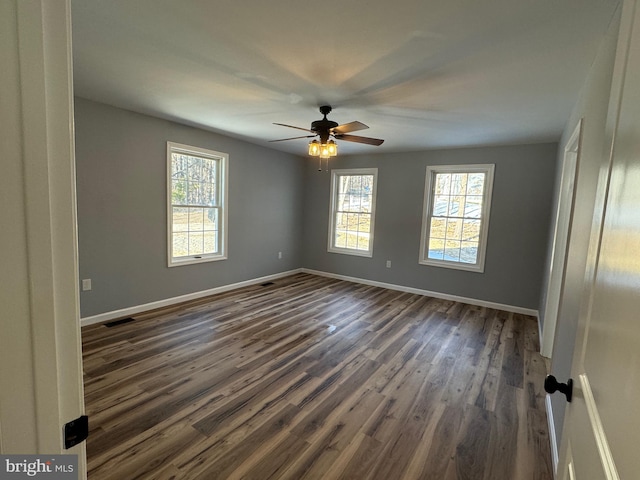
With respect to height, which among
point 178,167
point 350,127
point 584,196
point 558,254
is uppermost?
point 350,127

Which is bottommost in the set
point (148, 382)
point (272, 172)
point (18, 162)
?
point (148, 382)

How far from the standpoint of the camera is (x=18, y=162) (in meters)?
0.53

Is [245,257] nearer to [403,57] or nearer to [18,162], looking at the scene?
[403,57]

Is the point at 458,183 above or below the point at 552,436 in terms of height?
above

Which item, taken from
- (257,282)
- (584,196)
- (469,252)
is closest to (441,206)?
(469,252)

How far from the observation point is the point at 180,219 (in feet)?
14.1

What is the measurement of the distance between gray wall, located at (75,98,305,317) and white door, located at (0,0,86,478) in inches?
130

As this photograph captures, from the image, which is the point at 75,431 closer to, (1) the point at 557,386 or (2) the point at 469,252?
(1) the point at 557,386

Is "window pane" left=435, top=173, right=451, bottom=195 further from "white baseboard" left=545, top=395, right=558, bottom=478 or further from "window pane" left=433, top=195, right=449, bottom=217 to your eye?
"white baseboard" left=545, top=395, right=558, bottom=478

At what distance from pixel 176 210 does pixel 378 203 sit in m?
3.40

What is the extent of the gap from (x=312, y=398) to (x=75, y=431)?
1881 millimetres

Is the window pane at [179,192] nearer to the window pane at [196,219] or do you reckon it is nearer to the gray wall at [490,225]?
the window pane at [196,219]

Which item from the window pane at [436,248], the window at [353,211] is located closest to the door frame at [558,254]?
the window pane at [436,248]

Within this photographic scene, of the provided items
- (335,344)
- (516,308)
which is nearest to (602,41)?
(335,344)
